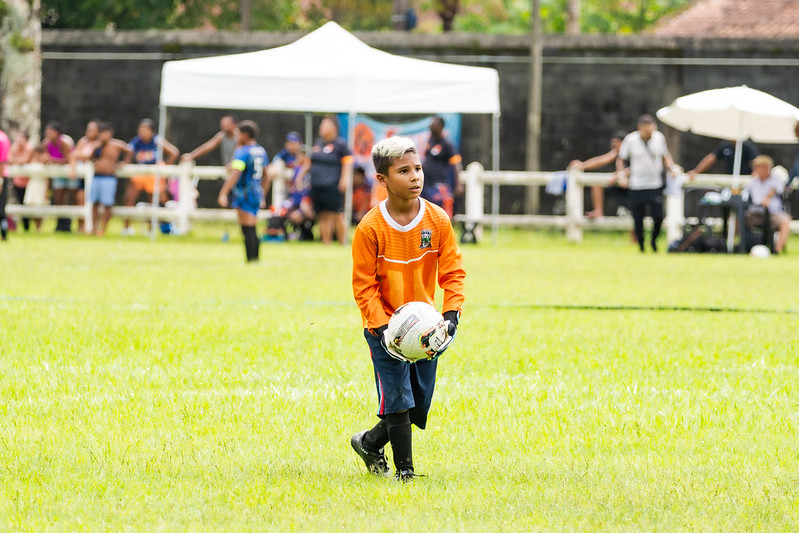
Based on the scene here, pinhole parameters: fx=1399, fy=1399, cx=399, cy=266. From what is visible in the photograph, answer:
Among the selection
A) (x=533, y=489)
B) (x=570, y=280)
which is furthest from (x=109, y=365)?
(x=570, y=280)

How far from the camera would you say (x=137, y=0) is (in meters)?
35.4

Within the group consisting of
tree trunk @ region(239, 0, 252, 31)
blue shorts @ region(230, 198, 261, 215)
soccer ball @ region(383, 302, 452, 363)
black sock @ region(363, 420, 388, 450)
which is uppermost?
tree trunk @ region(239, 0, 252, 31)

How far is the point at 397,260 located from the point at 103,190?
733 inches

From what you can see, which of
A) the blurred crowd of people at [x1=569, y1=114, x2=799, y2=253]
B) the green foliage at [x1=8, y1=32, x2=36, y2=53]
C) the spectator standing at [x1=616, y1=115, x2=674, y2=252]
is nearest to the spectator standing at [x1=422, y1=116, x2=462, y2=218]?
the blurred crowd of people at [x1=569, y1=114, x2=799, y2=253]

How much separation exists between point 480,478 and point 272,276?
388 inches

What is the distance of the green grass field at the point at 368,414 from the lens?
5043 mm

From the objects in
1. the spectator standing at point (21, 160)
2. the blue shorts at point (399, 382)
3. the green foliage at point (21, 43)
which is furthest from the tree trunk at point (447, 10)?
the blue shorts at point (399, 382)

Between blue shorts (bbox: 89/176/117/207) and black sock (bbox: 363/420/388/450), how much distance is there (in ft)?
60.7

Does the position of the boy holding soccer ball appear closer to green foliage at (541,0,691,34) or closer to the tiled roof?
the tiled roof

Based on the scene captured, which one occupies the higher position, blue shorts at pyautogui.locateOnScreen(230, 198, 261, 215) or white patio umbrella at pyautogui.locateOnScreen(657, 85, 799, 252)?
white patio umbrella at pyautogui.locateOnScreen(657, 85, 799, 252)

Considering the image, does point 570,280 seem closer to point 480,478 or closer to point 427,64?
point 427,64

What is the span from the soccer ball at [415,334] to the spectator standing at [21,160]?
66.8ft

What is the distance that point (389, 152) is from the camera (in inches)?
219

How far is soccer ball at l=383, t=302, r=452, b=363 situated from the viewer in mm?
5297
